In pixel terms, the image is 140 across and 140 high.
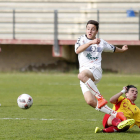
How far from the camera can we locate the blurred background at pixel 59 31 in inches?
704

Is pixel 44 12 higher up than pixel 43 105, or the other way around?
pixel 44 12

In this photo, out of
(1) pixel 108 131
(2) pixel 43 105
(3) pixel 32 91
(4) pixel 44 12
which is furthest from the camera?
(4) pixel 44 12

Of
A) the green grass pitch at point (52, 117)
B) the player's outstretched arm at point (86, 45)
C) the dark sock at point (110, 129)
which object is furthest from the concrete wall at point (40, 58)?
the dark sock at point (110, 129)

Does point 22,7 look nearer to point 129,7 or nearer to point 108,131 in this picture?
point 129,7

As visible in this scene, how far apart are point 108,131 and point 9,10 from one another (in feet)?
47.4

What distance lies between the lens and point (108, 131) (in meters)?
5.49

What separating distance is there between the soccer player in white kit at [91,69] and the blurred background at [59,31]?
453 inches

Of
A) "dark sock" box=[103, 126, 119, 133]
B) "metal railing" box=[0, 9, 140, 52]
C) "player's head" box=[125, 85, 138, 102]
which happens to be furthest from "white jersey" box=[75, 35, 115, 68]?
"metal railing" box=[0, 9, 140, 52]

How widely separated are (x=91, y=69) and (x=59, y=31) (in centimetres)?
1279

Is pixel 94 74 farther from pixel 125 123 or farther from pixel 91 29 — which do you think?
pixel 125 123

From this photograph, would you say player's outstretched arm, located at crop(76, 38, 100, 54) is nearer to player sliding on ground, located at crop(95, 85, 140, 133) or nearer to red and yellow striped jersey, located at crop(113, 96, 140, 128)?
player sliding on ground, located at crop(95, 85, 140, 133)

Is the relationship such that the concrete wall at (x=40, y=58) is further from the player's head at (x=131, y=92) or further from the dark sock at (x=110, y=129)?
the dark sock at (x=110, y=129)

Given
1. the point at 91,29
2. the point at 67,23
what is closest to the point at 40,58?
the point at 67,23

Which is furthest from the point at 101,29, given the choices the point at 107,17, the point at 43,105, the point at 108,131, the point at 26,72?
the point at 108,131
